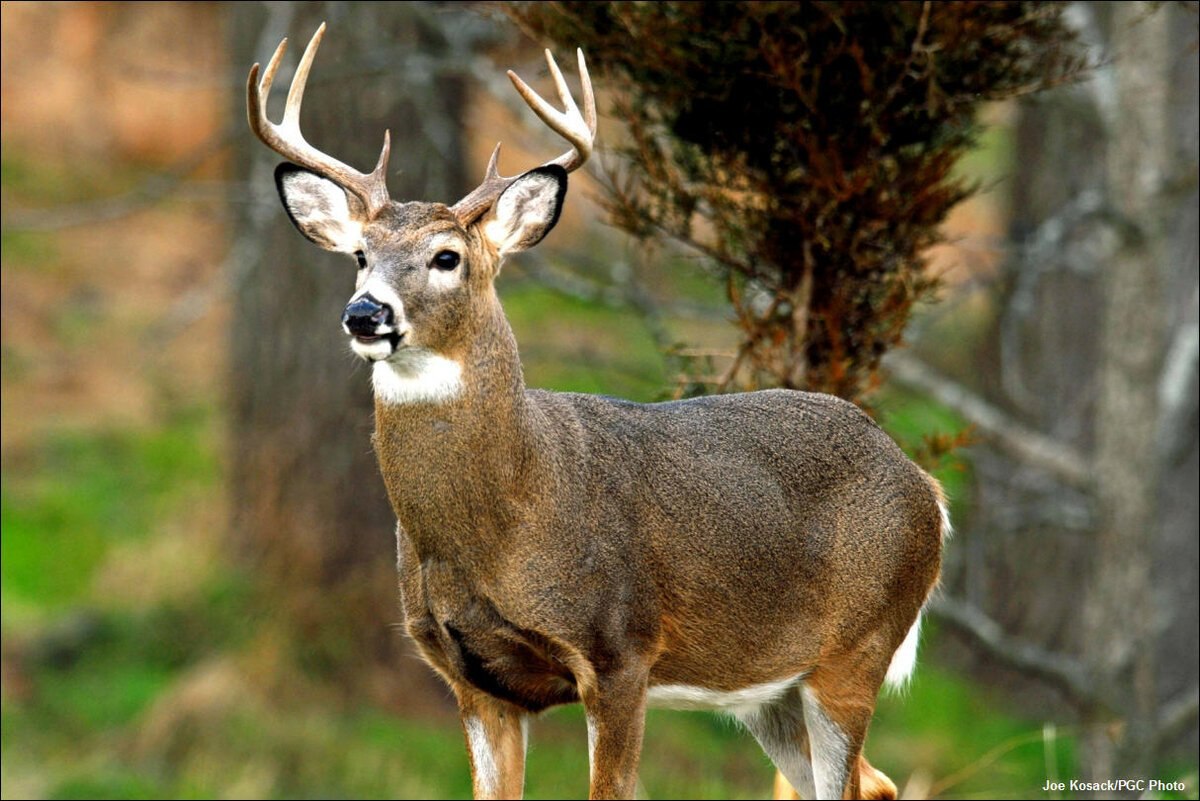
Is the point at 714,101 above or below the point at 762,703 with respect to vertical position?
above

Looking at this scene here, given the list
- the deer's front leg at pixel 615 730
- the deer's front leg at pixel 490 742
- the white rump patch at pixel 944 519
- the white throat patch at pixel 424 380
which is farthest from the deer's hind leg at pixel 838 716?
the white throat patch at pixel 424 380

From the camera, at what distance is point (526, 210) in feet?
17.3

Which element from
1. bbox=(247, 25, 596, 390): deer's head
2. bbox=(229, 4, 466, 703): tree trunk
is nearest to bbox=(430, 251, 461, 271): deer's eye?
bbox=(247, 25, 596, 390): deer's head

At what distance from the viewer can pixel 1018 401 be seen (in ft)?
32.6

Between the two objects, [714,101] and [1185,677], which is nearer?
[714,101]

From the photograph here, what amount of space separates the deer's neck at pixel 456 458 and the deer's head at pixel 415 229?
3.7 inches

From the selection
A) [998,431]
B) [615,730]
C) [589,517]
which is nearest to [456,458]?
[589,517]

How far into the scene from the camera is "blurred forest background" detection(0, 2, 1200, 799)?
6.82 m

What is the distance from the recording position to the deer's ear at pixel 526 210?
17.1ft

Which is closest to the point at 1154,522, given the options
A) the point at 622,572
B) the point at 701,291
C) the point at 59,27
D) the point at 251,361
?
the point at 622,572

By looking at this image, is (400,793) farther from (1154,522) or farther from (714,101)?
(714,101)

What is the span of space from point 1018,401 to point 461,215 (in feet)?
17.7

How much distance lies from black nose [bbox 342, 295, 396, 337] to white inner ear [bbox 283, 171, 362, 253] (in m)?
0.61

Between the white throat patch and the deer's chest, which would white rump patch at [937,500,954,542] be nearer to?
the deer's chest
